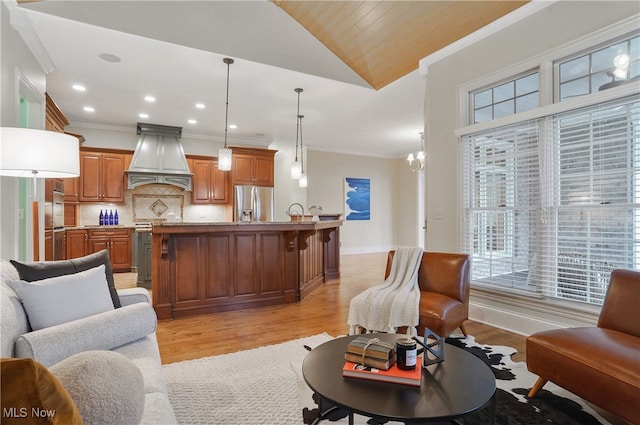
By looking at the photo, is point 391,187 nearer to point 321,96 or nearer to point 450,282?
point 321,96

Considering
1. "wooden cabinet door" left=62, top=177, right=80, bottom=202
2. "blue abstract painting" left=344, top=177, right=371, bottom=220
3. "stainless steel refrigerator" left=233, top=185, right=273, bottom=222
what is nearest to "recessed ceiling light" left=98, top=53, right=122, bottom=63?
"wooden cabinet door" left=62, top=177, right=80, bottom=202

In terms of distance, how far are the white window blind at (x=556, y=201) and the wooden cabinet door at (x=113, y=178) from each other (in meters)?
6.35

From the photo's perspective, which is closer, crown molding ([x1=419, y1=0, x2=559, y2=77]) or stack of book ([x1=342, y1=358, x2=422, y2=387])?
stack of book ([x1=342, y1=358, x2=422, y2=387])

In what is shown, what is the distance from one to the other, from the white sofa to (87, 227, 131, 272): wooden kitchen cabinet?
508cm

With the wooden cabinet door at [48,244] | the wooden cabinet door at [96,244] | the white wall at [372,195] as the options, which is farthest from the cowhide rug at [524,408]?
the white wall at [372,195]

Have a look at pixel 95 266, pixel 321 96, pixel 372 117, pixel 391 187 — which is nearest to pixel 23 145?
pixel 95 266

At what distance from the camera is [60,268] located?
5.97 feet

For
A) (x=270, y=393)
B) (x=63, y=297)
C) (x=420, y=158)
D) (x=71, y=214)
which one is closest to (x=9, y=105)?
(x=63, y=297)

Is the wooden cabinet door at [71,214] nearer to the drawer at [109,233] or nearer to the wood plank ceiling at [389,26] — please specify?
the drawer at [109,233]

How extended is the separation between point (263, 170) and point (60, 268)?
6007mm

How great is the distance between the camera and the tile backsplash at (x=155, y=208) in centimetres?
670

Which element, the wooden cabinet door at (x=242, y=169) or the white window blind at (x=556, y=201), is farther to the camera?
the wooden cabinet door at (x=242, y=169)

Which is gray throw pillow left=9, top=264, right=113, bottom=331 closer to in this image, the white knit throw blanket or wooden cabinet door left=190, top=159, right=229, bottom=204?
the white knit throw blanket

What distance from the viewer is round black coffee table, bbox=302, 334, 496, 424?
1.17 m
